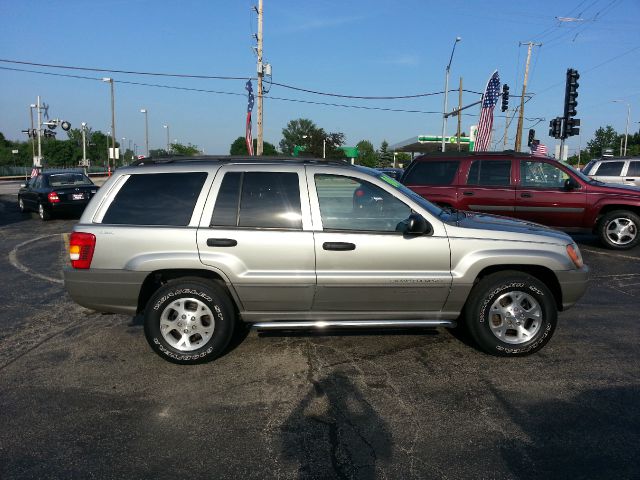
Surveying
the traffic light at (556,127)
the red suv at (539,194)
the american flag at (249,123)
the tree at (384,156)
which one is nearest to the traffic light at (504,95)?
the traffic light at (556,127)

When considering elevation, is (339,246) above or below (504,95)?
below

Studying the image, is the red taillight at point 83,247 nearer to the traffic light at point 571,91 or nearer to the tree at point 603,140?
the traffic light at point 571,91

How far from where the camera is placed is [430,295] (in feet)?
14.4

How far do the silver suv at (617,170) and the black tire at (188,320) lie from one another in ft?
44.1

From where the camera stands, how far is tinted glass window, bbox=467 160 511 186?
31.1 ft

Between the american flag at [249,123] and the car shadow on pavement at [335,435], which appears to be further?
the american flag at [249,123]

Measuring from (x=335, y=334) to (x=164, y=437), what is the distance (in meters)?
2.21

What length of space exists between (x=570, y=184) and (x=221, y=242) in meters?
7.47

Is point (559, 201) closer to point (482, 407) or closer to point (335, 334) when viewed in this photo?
point (335, 334)

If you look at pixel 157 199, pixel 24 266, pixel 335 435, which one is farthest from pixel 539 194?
pixel 24 266

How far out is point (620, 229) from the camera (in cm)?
966

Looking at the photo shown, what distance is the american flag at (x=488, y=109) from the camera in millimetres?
26109

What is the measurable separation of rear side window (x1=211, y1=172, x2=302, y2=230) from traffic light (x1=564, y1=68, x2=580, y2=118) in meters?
17.3

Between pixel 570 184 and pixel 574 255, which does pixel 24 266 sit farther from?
pixel 570 184
